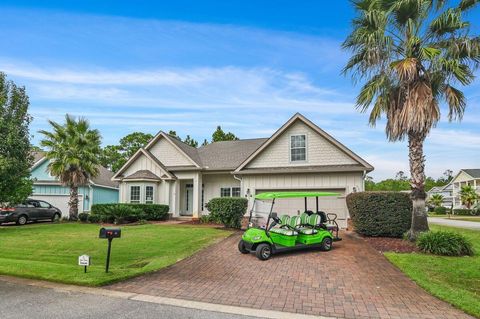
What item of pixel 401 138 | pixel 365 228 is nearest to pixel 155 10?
pixel 401 138

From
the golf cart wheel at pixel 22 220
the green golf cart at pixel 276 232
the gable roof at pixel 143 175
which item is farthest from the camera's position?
the gable roof at pixel 143 175

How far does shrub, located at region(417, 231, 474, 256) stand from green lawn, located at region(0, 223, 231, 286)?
720 centimetres

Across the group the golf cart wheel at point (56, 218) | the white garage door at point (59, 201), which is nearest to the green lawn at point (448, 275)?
the golf cart wheel at point (56, 218)

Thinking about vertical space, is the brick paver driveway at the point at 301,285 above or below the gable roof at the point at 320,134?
below

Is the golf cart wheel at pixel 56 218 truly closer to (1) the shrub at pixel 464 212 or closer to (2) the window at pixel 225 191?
(2) the window at pixel 225 191

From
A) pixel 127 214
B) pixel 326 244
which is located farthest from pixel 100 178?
pixel 326 244

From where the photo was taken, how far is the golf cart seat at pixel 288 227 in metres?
10.0

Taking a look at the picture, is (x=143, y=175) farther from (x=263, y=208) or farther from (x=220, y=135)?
(x=220, y=135)

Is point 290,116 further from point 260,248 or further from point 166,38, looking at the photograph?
point 260,248

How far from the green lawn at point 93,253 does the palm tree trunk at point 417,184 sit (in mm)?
7340

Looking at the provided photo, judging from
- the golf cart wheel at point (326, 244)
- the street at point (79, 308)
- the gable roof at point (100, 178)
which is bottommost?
the street at point (79, 308)

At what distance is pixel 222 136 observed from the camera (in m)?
39.7

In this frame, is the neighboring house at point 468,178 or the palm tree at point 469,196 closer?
the palm tree at point 469,196

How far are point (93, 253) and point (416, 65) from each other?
1296 centimetres
